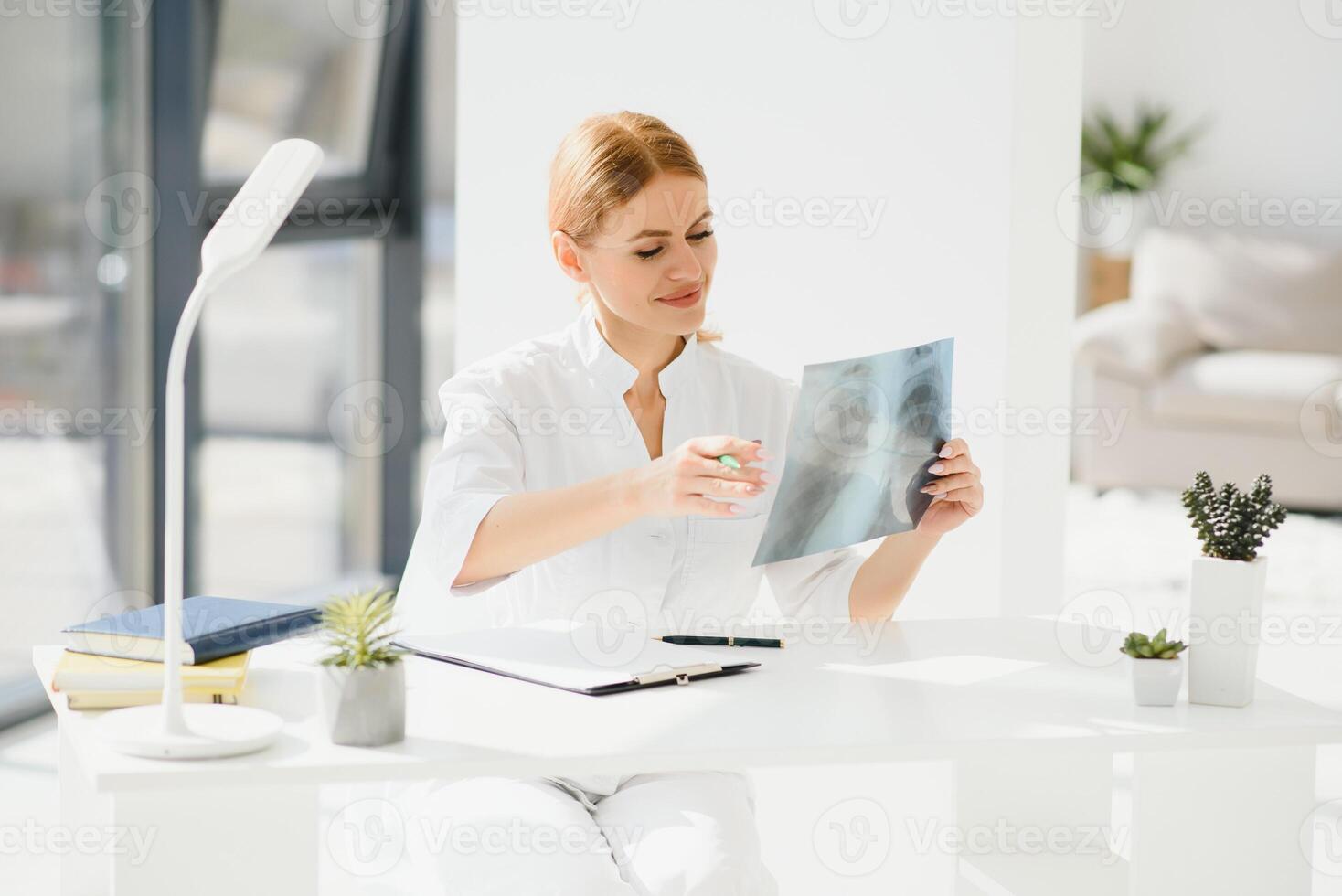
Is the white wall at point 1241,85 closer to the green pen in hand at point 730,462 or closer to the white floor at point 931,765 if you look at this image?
the white floor at point 931,765

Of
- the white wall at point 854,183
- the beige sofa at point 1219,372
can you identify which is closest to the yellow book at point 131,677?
the white wall at point 854,183

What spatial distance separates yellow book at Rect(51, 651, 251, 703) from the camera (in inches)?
52.5

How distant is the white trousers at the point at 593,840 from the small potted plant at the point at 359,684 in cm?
24

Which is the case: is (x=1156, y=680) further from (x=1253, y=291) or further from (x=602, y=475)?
(x=1253, y=291)

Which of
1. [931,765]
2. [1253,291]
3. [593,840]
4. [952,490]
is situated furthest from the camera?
[1253,291]

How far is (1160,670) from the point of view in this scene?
1418 mm

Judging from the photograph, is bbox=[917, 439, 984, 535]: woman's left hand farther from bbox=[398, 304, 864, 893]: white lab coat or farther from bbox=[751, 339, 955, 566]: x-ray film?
bbox=[398, 304, 864, 893]: white lab coat

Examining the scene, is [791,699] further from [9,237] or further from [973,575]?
[9,237]

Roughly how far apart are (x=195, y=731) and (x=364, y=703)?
154 mm

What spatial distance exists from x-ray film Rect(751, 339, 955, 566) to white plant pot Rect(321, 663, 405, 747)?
54cm

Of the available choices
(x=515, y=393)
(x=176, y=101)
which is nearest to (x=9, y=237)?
(x=176, y=101)

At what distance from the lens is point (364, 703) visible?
1230mm

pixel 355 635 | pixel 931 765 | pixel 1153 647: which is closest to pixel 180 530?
pixel 355 635

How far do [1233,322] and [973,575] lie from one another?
13.9 feet
